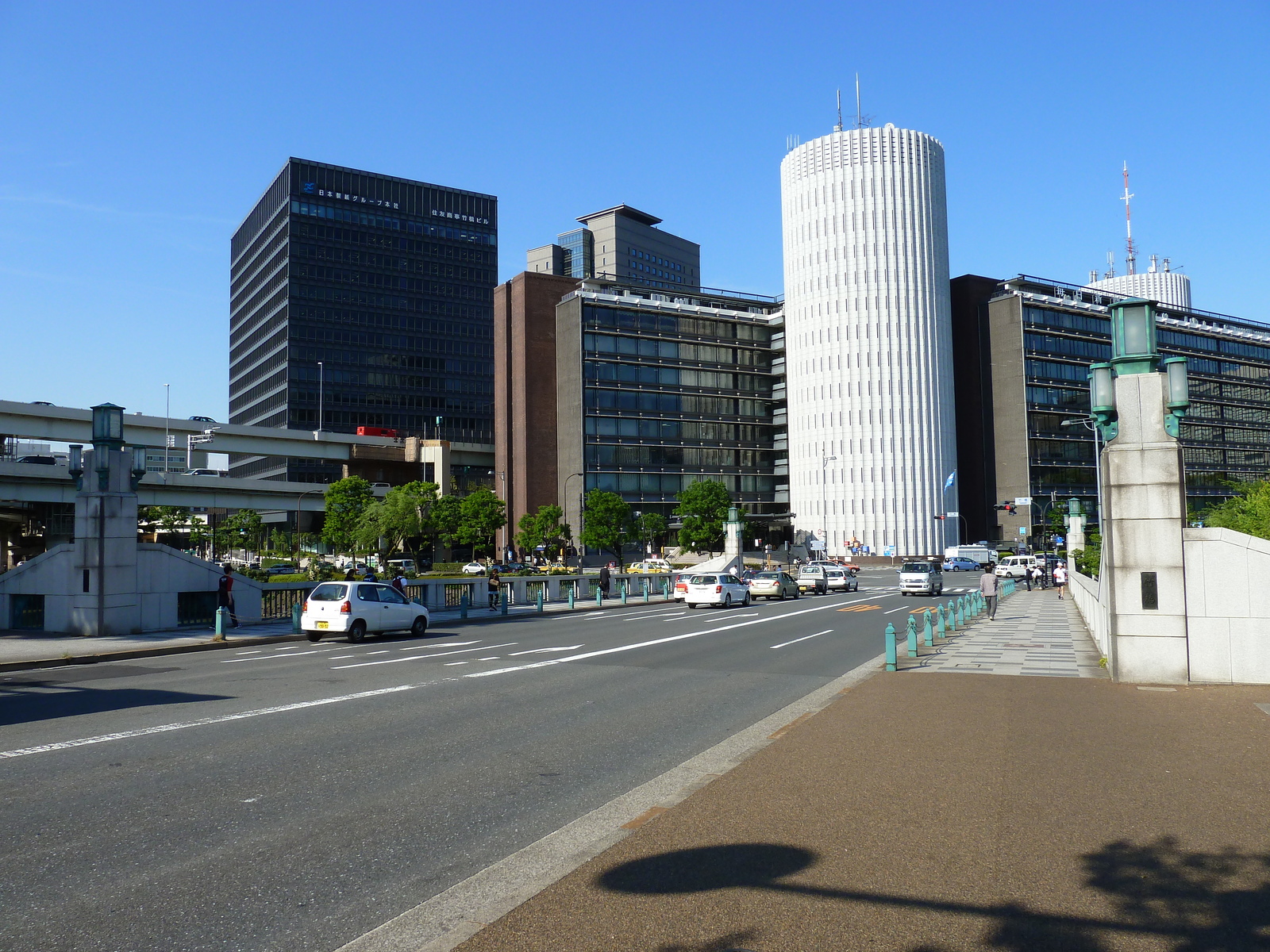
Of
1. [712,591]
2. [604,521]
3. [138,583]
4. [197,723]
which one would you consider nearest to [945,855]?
[197,723]

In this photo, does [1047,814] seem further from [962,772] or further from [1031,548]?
[1031,548]

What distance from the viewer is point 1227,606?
14.0 metres

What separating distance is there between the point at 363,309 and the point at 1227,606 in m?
137

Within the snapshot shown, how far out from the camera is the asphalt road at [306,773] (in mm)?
5734

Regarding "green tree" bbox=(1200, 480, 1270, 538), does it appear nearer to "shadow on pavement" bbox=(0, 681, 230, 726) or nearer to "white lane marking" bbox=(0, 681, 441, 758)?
"white lane marking" bbox=(0, 681, 441, 758)

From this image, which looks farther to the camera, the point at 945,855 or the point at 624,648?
the point at 624,648

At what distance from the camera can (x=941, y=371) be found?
368 feet

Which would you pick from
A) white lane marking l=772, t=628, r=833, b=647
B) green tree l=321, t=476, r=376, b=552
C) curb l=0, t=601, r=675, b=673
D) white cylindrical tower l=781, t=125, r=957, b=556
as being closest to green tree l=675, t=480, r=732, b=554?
white cylindrical tower l=781, t=125, r=957, b=556

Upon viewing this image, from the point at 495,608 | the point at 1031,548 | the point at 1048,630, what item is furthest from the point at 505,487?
the point at 1048,630

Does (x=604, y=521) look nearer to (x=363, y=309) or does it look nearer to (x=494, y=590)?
(x=494, y=590)

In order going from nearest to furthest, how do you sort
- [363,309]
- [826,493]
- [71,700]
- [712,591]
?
1. [71,700]
2. [712,591]
3. [826,493]
4. [363,309]

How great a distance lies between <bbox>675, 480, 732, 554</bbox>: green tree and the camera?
302 feet

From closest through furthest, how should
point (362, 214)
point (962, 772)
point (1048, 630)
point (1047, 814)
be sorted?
point (1047, 814) < point (962, 772) < point (1048, 630) < point (362, 214)

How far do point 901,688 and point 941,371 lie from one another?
341 ft
